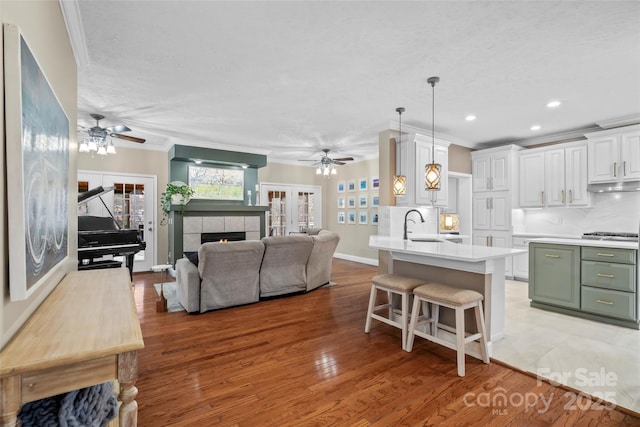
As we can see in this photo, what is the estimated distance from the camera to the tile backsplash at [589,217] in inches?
177

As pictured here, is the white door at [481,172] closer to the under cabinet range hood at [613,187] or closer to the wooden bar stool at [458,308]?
the under cabinet range hood at [613,187]

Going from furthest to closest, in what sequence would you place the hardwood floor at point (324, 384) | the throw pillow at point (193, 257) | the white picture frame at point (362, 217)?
the white picture frame at point (362, 217) < the throw pillow at point (193, 257) < the hardwood floor at point (324, 384)

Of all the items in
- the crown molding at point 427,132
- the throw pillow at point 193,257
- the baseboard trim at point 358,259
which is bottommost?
the baseboard trim at point 358,259

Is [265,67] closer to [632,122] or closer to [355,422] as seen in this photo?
[355,422]

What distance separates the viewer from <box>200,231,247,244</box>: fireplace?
6.15m

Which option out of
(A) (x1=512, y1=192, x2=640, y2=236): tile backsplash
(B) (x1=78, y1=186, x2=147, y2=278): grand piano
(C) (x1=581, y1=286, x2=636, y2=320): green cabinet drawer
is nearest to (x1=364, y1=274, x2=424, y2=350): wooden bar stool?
(C) (x1=581, y1=286, x2=636, y2=320): green cabinet drawer

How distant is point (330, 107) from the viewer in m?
4.12

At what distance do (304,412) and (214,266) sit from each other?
223 centimetres

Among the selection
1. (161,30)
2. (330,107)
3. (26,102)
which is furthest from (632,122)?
(26,102)

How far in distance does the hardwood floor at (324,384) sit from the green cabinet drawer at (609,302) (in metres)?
1.96

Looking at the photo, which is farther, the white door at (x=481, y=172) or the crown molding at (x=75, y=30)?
the white door at (x=481, y=172)

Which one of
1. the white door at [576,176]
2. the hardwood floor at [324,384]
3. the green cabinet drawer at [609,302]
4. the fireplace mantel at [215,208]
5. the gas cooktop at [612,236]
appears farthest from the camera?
the fireplace mantel at [215,208]

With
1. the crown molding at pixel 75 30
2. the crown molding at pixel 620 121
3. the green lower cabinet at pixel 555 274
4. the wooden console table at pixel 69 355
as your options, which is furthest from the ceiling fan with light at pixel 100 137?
the crown molding at pixel 620 121

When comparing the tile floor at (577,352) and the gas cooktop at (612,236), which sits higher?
the gas cooktop at (612,236)
